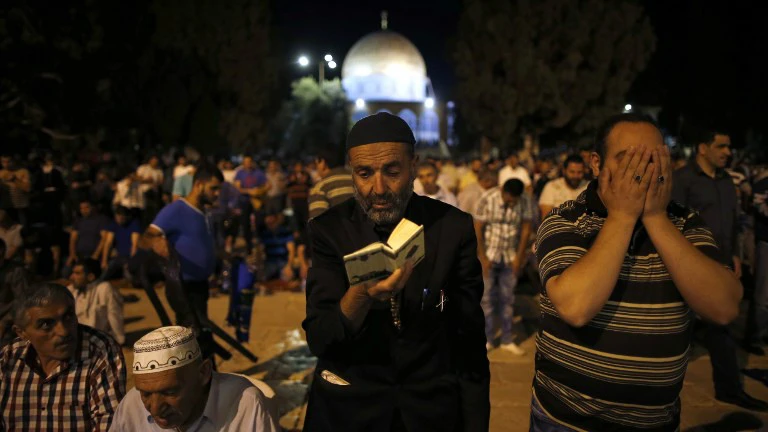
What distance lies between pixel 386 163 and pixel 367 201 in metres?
0.15

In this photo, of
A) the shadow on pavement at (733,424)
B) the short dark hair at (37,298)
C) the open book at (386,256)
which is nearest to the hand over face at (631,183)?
the open book at (386,256)

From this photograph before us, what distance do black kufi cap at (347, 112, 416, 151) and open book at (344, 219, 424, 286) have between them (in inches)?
16.7

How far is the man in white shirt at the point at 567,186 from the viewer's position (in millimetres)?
7234

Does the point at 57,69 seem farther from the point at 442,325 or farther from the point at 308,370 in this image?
the point at 442,325

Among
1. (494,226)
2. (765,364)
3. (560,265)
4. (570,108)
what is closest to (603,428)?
(560,265)

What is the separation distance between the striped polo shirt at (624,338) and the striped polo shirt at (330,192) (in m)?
3.62

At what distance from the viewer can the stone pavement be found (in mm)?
4797

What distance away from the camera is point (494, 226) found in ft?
21.2

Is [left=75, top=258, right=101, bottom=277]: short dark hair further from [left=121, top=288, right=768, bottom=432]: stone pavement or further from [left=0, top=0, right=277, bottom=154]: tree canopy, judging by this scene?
[left=0, top=0, right=277, bottom=154]: tree canopy

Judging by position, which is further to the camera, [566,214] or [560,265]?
[566,214]

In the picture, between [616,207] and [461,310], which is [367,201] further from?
[616,207]

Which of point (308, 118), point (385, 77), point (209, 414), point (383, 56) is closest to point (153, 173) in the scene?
point (209, 414)

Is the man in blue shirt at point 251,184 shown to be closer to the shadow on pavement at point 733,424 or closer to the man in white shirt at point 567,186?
the man in white shirt at point 567,186

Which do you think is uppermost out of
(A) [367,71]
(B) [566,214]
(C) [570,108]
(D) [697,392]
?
(A) [367,71]
